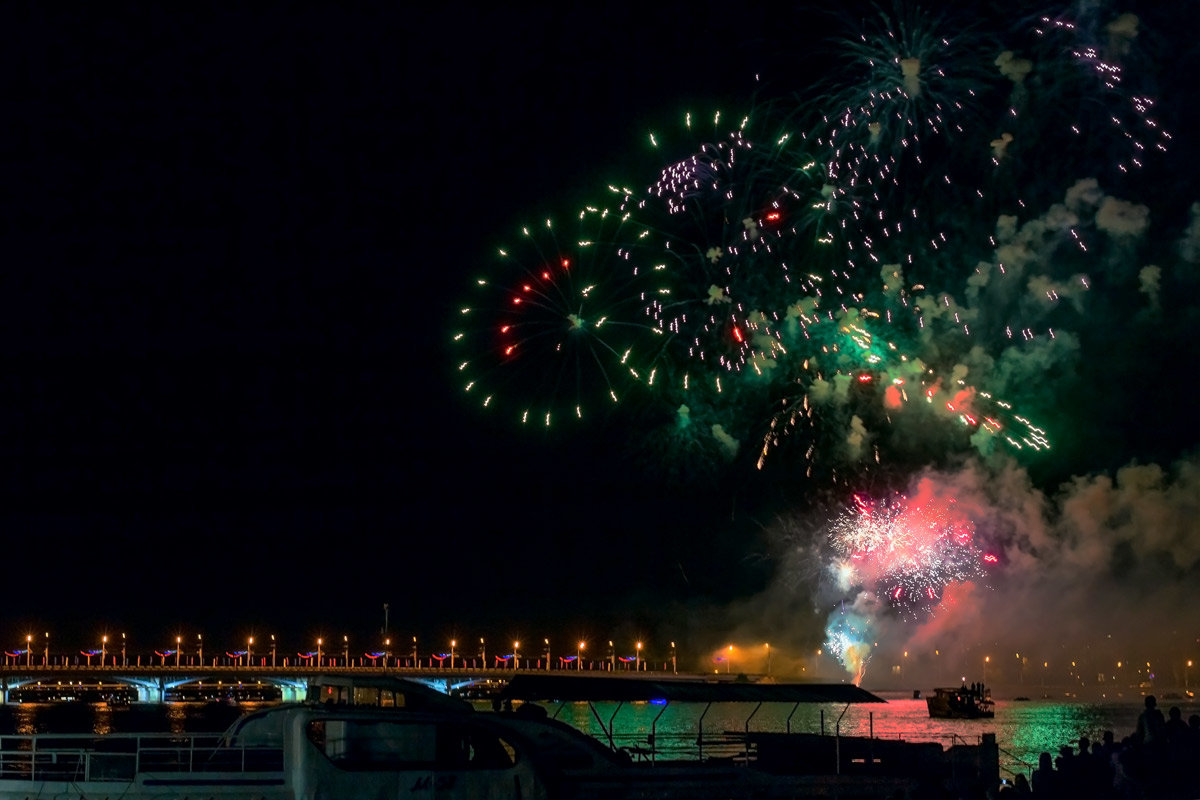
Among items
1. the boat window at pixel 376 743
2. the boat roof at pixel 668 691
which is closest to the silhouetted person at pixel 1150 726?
the boat roof at pixel 668 691

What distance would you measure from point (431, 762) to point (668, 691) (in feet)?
24.5

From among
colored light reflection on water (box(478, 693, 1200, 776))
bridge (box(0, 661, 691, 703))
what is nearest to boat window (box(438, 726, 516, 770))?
colored light reflection on water (box(478, 693, 1200, 776))

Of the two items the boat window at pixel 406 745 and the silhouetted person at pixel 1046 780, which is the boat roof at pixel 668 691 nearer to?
the silhouetted person at pixel 1046 780

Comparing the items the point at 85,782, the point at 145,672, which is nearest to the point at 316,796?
the point at 85,782

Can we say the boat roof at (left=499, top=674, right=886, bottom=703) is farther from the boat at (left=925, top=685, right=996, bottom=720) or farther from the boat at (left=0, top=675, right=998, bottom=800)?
the boat at (left=925, top=685, right=996, bottom=720)

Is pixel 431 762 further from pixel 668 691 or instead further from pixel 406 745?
pixel 668 691

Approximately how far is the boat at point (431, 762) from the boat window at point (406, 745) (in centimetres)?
2

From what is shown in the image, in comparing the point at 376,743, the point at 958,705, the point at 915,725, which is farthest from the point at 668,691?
the point at 958,705

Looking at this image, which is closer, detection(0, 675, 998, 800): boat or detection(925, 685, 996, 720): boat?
detection(0, 675, 998, 800): boat

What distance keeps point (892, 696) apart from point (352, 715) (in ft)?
568

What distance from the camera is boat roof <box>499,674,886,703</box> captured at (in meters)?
26.8

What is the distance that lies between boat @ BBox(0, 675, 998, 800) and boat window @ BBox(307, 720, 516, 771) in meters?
0.02

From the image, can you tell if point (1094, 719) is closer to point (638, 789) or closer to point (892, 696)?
point (892, 696)

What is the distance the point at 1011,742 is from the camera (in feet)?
256
